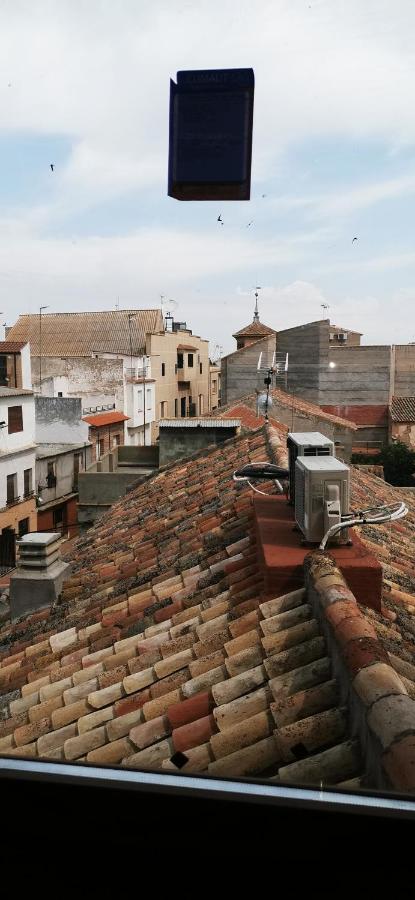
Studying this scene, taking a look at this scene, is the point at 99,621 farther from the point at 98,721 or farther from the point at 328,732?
the point at 328,732

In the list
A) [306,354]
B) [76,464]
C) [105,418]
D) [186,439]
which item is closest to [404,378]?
[306,354]

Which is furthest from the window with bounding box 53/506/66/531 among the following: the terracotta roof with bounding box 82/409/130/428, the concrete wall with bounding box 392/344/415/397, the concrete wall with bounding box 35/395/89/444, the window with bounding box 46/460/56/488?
the concrete wall with bounding box 392/344/415/397

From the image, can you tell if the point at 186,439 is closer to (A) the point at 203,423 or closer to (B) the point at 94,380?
(A) the point at 203,423

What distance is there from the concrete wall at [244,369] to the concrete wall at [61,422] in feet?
19.1

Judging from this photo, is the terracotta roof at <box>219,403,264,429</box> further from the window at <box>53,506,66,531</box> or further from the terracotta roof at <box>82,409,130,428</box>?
the terracotta roof at <box>82,409,130,428</box>

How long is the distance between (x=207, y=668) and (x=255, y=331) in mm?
23616

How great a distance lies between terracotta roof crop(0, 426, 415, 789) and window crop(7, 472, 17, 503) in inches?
624

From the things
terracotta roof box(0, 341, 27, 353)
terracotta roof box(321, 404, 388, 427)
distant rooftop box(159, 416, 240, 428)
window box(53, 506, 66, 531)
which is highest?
terracotta roof box(0, 341, 27, 353)

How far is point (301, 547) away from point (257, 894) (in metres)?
2.29

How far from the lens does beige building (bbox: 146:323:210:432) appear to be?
34844 mm

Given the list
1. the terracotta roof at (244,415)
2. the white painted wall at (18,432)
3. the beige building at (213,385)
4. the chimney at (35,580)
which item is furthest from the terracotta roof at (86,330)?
the chimney at (35,580)

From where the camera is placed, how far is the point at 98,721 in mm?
2898

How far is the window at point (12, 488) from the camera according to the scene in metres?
20.4

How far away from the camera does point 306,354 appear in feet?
68.2
